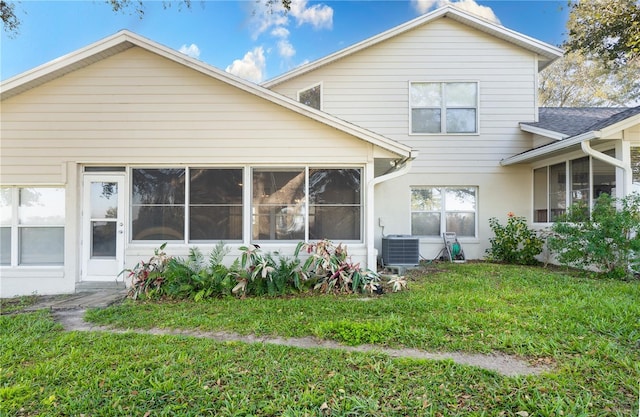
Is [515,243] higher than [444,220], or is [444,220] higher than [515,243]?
[444,220]

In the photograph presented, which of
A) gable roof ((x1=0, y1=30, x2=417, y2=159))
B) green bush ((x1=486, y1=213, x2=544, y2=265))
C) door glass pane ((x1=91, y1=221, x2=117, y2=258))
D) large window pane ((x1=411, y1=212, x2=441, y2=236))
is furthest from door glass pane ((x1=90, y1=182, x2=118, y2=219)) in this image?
green bush ((x1=486, y1=213, x2=544, y2=265))

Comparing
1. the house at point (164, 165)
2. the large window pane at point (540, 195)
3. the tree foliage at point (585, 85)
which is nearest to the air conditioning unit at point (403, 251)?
the house at point (164, 165)

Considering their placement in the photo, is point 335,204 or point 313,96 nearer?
point 335,204

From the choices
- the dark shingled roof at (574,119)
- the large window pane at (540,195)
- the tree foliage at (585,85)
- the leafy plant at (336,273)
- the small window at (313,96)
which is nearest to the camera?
the leafy plant at (336,273)

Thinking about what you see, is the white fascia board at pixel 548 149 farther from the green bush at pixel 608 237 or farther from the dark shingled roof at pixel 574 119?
the green bush at pixel 608 237

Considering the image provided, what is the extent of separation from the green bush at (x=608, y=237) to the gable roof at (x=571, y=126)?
1.27 meters

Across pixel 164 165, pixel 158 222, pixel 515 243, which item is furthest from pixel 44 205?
pixel 515 243

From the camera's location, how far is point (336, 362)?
2.96 meters

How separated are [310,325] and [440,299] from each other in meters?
2.15

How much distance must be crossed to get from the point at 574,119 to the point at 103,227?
12.0 m

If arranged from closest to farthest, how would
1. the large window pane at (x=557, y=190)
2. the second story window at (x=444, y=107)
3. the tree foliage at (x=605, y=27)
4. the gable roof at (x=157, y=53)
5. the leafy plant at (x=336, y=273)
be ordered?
the leafy plant at (x=336, y=273), the gable roof at (x=157, y=53), the large window pane at (x=557, y=190), the tree foliage at (x=605, y=27), the second story window at (x=444, y=107)

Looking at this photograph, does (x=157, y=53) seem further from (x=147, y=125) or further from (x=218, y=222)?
(x=218, y=222)

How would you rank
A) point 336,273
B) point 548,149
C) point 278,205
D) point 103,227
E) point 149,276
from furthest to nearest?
1. point 548,149
2. point 278,205
3. point 103,227
4. point 336,273
5. point 149,276

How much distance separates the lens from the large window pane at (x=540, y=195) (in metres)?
8.46
